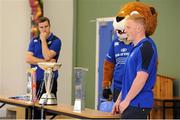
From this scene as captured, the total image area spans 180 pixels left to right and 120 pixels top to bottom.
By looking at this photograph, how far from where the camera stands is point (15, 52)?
6961mm

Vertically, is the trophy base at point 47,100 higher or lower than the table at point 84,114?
higher

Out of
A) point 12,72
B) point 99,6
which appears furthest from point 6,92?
point 99,6

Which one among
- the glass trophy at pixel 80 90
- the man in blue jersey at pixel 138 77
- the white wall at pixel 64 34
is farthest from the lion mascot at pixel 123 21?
the white wall at pixel 64 34

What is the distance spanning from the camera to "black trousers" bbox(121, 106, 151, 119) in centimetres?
264

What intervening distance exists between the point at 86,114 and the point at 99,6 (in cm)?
476

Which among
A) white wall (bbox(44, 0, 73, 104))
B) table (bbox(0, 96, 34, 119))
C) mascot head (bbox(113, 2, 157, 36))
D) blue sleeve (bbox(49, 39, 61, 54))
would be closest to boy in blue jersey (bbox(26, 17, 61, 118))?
blue sleeve (bbox(49, 39, 61, 54))

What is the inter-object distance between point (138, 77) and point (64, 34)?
5.02 m

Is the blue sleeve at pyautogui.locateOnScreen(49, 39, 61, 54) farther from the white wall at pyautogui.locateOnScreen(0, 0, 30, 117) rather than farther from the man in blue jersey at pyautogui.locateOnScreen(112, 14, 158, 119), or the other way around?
the white wall at pyautogui.locateOnScreen(0, 0, 30, 117)

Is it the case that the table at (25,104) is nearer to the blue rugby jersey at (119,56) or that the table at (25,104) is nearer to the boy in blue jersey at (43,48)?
the boy in blue jersey at (43,48)

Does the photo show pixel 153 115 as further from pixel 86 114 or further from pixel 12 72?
pixel 86 114

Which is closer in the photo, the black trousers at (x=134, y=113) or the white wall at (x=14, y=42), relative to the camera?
the black trousers at (x=134, y=113)

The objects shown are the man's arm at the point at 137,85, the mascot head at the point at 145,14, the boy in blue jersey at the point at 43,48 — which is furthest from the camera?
the boy in blue jersey at the point at 43,48

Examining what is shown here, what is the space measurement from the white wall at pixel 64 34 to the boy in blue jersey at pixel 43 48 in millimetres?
3045

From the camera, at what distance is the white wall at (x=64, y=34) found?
7434mm
